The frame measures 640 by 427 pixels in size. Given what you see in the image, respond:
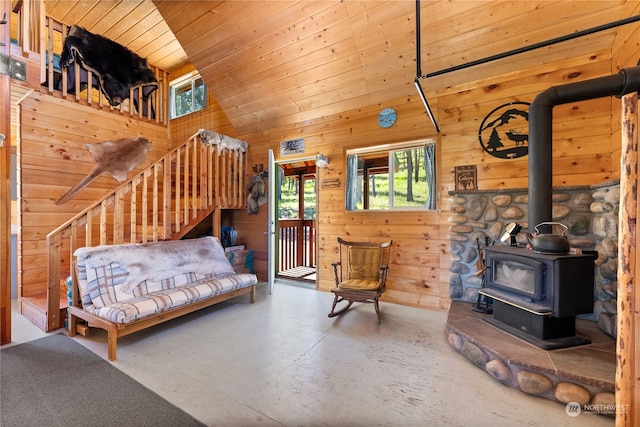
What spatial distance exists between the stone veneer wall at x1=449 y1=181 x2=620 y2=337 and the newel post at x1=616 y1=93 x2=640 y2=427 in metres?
1.10

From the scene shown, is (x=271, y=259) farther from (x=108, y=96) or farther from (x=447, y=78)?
(x=108, y=96)

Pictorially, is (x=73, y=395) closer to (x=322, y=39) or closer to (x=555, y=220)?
(x=322, y=39)

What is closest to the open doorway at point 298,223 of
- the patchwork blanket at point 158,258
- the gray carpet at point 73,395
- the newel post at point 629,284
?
the patchwork blanket at point 158,258

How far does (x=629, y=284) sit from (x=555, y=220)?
5.25 ft

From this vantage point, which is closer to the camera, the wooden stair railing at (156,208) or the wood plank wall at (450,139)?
the wood plank wall at (450,139)

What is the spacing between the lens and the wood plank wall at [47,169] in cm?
369

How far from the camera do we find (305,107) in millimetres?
4207

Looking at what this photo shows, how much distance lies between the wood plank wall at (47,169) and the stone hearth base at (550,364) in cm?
544

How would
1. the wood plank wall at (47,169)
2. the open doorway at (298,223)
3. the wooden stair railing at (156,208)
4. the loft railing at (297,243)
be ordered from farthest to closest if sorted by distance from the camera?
1. the loft railing at (297,243)
2. the open doorway at (298,223)
3. the wood plank wall at (47,169)
4. the wooden stair railing at (156,208)

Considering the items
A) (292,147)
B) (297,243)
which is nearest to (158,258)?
(292,147)

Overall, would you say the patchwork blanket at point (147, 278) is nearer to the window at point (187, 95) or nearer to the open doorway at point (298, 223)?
the open doorway at point (298, 223)

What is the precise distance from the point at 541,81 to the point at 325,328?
11.5 feet

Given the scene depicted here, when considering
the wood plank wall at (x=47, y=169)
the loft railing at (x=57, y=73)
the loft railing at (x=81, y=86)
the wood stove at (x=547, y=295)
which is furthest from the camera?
the loft railing at (x=81, y=86)

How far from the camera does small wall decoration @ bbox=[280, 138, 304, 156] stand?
444 cm
